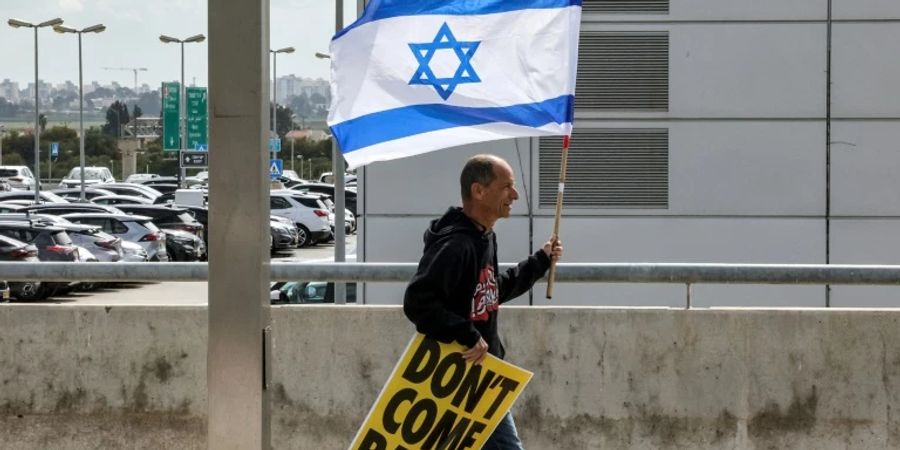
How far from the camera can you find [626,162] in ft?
51.4

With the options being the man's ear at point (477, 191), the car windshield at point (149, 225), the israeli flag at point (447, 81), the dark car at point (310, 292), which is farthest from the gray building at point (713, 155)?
the car windshield at point (149, 225)

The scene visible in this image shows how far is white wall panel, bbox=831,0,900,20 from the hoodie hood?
10939 mm

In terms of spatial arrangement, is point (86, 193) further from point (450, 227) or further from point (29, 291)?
point (450, 227)

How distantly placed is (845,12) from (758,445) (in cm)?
892

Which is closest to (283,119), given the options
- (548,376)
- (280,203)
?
(280,203)

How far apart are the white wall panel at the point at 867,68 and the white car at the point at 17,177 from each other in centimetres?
7298

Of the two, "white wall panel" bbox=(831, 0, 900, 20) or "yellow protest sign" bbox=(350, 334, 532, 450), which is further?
"white wall panel" bbox=(831, 0, 900, 20)

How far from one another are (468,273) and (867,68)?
36.4ft

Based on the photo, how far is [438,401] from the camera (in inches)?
226

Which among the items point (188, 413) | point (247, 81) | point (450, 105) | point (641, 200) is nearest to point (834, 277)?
point (450, 105)

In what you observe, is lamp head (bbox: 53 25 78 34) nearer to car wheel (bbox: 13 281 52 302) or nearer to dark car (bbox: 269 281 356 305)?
car wheel (bbox: 13 281 52 302)

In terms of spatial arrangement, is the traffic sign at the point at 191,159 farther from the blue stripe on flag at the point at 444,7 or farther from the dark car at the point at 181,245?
the blue stripe on flag at the point at 444,7

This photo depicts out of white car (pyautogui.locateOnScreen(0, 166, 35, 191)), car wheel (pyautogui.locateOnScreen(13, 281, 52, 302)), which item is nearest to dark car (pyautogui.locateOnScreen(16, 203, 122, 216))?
car wheel (pyautogui.locateOnScreen(13, 281, 52, 302))

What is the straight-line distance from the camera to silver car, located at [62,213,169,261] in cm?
3519
